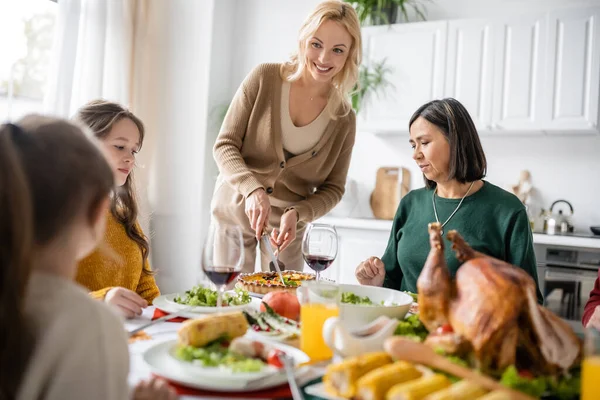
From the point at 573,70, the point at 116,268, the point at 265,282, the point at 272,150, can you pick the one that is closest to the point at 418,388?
the point at 265,282

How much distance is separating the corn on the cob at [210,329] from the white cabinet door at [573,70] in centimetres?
318

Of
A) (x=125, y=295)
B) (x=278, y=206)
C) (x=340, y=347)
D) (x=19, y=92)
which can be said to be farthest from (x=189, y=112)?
(x=340, y=347)

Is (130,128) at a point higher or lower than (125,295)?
higher

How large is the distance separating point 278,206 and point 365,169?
7.49ft

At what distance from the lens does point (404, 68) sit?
394cm

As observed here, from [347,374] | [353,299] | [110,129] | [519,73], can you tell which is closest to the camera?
[347,374]

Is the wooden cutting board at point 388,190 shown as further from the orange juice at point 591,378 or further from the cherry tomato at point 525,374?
the orange juice at point 591,378

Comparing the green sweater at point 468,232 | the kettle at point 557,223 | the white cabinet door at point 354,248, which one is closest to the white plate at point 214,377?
the green sweater at point 468,232

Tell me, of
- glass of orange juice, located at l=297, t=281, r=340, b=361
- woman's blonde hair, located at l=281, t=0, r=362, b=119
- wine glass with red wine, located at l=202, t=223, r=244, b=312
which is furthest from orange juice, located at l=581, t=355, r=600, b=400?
woman's blonde hair, located at l=281, t=0, r=362, b=119

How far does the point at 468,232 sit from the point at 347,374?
1.15 m

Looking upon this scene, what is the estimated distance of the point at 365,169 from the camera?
4.48 m

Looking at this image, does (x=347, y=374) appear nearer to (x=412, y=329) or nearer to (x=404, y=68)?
(x=412, y=329)

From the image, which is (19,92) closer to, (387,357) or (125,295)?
(125,295)

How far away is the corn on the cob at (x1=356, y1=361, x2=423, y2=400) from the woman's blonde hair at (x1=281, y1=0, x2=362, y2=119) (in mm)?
1500
